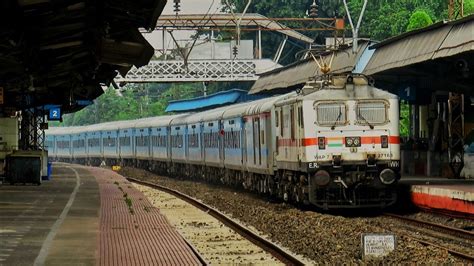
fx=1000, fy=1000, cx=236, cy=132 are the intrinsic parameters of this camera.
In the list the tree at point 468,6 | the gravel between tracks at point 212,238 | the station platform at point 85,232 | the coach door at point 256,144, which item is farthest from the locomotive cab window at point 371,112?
the tree at point 468,6

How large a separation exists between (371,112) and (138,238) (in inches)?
292

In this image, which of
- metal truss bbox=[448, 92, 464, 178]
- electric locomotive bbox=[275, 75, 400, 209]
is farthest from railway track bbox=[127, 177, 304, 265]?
metal truss bbox=[448, 92, 464, 178]

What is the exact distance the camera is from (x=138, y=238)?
1731 centimetres

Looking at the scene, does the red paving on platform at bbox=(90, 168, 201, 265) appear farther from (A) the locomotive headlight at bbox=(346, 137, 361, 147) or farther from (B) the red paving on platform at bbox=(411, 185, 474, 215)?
(B) the red paving on platform at bbox=(411, 185, 474, 215)

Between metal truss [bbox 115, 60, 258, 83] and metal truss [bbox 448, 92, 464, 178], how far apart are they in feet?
94.0

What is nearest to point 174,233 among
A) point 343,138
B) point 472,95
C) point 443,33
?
point 343,138

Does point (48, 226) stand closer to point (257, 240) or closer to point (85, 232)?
point (85, 232)

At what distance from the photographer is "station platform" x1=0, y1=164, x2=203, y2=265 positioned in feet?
46.4

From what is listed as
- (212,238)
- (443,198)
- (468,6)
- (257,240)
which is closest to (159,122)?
(468,6)

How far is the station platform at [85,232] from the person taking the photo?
14.1 m

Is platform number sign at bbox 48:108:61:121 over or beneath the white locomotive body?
over

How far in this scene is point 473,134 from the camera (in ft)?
108

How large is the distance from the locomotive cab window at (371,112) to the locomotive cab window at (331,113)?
13.3 inches

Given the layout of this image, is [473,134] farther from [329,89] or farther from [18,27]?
[18,27]
